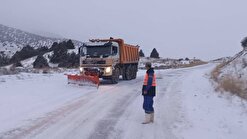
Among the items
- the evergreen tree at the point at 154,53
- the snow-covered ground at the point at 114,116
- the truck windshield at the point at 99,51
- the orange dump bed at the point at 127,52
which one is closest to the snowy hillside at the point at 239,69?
the orange dump bed at the point at 127,52

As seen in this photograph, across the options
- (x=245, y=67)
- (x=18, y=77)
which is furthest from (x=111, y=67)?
(x=245, y=67)

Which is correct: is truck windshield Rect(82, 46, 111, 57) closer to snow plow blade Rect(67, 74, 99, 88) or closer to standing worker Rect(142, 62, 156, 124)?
snow plow blade Rect(67, 74, 99, 88)

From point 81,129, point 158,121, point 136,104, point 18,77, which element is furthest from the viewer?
point 18,77

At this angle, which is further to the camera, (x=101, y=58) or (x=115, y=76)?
(x=115, y=76)

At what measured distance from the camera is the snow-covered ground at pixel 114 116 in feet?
29.3

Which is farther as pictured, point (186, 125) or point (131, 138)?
point (186, 125)

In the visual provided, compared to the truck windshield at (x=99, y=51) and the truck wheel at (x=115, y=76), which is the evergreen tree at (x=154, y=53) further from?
the truck windshield at (x=99, y=51)

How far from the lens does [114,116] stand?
11.3 metres

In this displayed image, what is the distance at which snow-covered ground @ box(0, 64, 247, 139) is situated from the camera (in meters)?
8.93

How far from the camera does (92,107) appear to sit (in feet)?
43.0

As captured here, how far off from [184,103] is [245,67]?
12.6m

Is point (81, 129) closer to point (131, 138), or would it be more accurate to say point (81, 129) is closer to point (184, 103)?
point (131, 138)

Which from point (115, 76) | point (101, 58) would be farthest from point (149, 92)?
point (115, 76)

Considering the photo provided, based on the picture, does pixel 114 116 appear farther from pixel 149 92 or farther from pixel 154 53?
pixel 154 53
